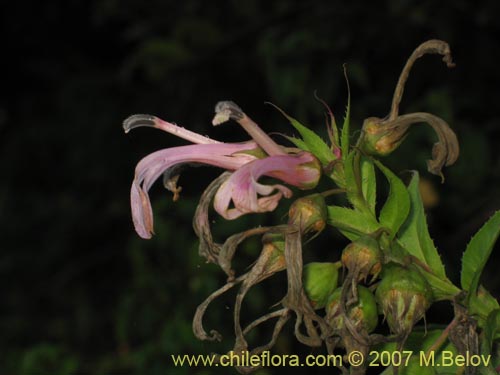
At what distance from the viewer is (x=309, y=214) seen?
1.06 m

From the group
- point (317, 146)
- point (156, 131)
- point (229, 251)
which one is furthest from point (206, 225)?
point (156, 131)

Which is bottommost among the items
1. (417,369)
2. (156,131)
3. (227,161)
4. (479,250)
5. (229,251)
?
(417,369)

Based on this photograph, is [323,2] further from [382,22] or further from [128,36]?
[128,36]

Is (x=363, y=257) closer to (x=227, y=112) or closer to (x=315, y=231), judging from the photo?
(x=315, y=231)

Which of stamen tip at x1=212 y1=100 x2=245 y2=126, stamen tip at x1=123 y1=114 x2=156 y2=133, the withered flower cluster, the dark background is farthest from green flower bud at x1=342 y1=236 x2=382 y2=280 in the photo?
the dark background

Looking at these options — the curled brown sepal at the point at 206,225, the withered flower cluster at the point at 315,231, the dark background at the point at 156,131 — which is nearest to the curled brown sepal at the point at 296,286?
the withered flower cluster at the point at 315,231

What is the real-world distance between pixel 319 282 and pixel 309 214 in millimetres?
104

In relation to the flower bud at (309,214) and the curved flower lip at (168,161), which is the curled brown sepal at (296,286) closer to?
the flower bud at (309,214)

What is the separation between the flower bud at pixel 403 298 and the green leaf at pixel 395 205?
0.07 meters

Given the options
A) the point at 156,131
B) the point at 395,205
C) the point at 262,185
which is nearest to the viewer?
the point at 262,185

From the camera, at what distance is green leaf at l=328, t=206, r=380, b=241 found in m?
1.12

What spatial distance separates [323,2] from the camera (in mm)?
3199

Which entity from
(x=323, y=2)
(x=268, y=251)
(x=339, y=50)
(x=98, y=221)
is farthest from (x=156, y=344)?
(x=98, y=221)

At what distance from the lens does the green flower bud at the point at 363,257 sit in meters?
1.05
